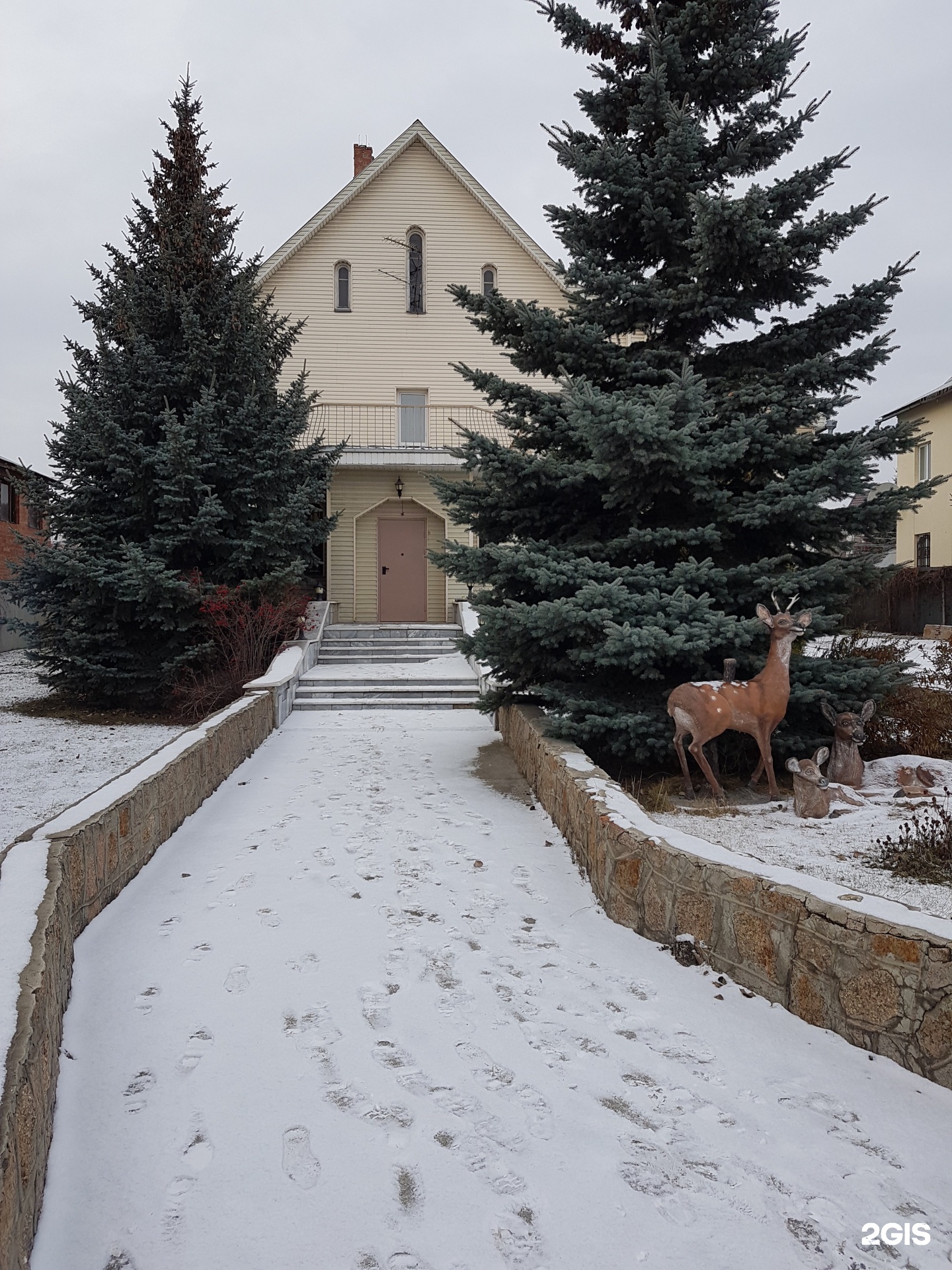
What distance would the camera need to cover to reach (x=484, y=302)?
25.5 feet

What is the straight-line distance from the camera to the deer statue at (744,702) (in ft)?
19.5

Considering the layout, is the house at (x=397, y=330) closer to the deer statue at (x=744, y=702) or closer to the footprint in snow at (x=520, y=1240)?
the deer statue at (x=744, y=702)

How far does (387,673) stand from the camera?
13.2 metres

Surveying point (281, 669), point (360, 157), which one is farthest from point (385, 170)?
point (281, 669)

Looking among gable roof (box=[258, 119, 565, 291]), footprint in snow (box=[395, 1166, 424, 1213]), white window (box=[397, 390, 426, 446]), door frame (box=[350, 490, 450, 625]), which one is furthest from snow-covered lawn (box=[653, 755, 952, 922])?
gable roof (box=[258, 119, 565, 291])

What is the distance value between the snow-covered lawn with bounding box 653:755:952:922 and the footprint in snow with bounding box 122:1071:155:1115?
2999 mm

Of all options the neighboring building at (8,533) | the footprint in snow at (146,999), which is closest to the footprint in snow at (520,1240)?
the footprint in snow at (146,999)

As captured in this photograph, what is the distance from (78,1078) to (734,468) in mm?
6446

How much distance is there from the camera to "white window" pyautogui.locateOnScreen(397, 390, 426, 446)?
19828 millimetres

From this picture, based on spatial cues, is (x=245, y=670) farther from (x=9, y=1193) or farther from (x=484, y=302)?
(x=9, y=1193)

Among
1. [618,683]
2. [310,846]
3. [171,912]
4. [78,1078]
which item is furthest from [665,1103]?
[618,683]

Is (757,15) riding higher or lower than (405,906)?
higher

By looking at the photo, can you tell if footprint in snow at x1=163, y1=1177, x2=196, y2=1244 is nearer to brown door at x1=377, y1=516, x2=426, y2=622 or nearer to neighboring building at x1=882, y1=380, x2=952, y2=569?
brown door at x1=377, y1=516, x2=426, y2=622

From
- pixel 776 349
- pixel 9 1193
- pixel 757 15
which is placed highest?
pixel 757 15
